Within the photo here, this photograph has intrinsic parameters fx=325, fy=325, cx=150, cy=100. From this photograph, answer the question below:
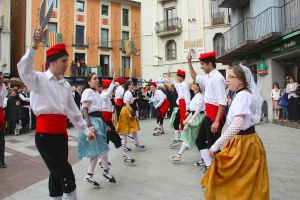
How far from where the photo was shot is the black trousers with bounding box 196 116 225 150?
5.23 metres

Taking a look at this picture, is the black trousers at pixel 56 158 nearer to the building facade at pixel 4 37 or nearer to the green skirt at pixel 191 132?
the green skirt at pixel 191 132

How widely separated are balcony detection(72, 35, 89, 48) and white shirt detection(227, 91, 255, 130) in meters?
33.1

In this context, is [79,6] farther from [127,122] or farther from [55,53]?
[55,53]

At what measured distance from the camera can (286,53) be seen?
46.8ft

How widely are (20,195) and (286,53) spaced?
1268 centimetres

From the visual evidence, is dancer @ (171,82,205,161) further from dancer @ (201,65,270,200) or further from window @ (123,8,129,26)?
window @ (123,8,129,26)

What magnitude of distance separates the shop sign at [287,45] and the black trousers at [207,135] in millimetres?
9351

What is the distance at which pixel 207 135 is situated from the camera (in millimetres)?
5348

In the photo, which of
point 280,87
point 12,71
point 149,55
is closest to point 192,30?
point 149,55

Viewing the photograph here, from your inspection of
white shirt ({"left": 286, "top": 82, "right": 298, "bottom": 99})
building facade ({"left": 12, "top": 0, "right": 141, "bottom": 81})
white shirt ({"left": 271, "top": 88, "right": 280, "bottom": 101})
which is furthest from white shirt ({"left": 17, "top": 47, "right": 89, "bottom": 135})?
building facade ({"left": 12, "top": 0, "right": 141, "bottom": 81})

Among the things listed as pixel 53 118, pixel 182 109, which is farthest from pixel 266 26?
pixel 53 118

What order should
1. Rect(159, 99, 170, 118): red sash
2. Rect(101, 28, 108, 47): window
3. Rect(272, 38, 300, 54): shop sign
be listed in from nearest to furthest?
Rect(159, 99, 170, 118): red sash
Rect(272, 38, 300, 54): shop sign
Rect(101, 28, 108, 47): window

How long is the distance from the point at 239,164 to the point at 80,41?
3415cm

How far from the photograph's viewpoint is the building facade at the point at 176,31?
96.6ft
